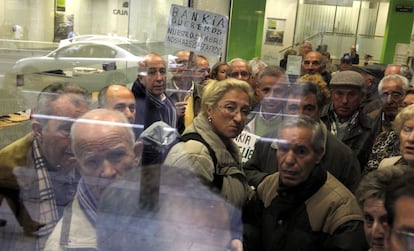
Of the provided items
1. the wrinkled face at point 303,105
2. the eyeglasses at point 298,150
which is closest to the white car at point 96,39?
the wrinkled face at point 303,105

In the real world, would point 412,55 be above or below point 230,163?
above

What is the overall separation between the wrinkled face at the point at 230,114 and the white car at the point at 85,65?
4.46 feet

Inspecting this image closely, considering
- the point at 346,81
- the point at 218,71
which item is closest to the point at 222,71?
the point at 218,71

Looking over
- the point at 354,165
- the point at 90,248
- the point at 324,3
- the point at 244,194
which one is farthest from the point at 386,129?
the point at 324,3

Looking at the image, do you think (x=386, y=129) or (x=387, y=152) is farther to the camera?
(x=386, y=129)

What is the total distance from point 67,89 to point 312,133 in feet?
3.20

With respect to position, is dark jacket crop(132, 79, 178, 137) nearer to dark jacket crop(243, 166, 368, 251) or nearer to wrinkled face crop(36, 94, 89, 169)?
wrinkled face crop(36, 94, 89, 169)

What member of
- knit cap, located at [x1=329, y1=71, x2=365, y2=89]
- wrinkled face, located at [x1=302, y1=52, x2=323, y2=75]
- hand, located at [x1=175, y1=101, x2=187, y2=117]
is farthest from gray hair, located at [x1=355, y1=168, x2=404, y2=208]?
wrinkled face, located at [x1=302, y1=52, x2=323, y2=75]

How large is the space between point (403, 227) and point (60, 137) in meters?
1.08

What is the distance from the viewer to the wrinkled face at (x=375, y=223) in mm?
863

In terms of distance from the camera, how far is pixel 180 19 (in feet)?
7.28

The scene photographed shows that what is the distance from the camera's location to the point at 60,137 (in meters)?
1.43

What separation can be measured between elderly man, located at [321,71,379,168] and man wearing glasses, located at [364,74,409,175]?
39 mm

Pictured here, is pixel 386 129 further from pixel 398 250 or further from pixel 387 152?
pixel 398 250
